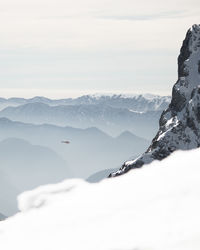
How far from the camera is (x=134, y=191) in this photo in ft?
90.4

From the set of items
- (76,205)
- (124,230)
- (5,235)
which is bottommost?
(5,235)

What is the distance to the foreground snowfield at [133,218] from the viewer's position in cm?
1800

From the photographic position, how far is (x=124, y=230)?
20.5 meters

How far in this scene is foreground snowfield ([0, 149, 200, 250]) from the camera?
18.0 meters

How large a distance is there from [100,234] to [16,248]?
25.7ft

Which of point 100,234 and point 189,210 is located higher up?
point 189,210

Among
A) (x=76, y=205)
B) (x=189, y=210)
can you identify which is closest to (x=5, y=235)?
(x=76, y=205)

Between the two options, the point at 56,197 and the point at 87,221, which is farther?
the point at 56,197

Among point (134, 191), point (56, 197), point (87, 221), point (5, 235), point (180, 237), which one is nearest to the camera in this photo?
point (180, 237)

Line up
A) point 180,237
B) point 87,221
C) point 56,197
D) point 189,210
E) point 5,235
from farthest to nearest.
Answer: point 56,197 < point 5,235 < point 87,221 < point 189,210 < point 180,237

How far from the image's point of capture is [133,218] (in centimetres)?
2147

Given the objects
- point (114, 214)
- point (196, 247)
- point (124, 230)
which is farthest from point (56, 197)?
point (196, 247)

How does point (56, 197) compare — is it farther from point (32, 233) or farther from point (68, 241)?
point (68, 241)

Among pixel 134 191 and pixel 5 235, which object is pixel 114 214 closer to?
pixel 134 191
